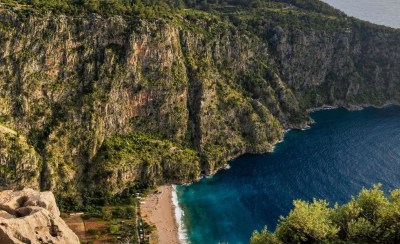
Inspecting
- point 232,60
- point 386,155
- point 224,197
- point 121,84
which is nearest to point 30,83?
point 121,84

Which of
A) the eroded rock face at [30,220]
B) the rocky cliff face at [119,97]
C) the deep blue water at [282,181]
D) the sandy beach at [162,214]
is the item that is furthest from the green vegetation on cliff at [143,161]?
the eroded rock face at [30,220]

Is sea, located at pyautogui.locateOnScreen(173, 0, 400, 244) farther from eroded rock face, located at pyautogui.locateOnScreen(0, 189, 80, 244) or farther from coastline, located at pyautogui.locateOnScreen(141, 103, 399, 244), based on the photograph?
eroded rock face, located at pyautogui.locateOnScreen(0, 189, 80, 244)

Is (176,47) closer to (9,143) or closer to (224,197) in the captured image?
(224,197)

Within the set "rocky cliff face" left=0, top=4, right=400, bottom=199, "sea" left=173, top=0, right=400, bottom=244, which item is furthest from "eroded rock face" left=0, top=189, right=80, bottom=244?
"rocky cliff face" left=0, top=4, right=400, bottom=199

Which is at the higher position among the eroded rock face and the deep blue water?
the eroded rock face

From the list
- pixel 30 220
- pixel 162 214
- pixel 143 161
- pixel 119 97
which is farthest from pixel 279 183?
pixel 30 220

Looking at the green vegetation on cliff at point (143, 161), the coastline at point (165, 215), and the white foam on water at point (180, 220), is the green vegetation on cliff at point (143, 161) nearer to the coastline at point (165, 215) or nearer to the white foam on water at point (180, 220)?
the coastline at point (165, 215)
